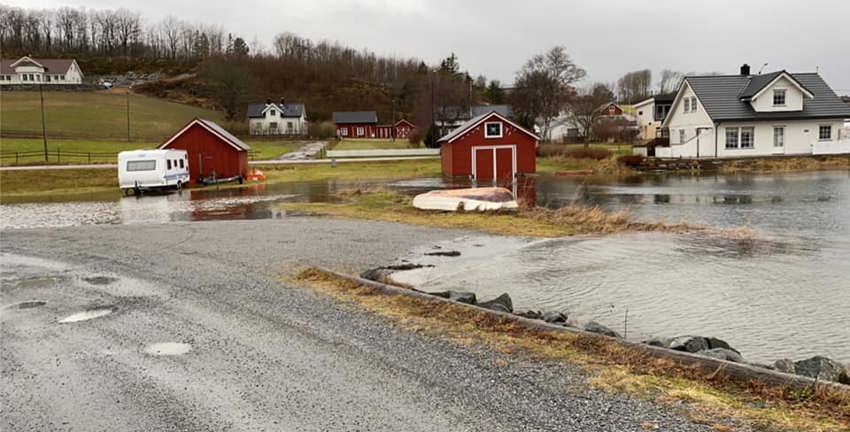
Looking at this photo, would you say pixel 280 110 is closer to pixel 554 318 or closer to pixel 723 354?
pixel 554 318

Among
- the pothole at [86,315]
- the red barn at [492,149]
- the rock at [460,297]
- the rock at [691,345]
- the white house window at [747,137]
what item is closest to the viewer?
the rock at [691,345]

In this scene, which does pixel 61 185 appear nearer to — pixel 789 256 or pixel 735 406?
pixel 789 256

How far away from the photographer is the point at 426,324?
7441mm

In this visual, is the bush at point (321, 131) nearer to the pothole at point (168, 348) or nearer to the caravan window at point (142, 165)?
the caravan window at point (142, 165)

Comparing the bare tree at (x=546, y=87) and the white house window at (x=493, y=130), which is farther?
the bare tree at (x=546, y=87)

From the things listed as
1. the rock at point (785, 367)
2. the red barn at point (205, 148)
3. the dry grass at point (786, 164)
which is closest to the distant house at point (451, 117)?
the dry grass at point (786, 164)

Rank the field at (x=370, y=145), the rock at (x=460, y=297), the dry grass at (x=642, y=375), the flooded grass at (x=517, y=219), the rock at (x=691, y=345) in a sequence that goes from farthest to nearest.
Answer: the field at (x=370, y=145)
the flooded grass at (x=517, y=219)
the rock at (x=460, y=297)
the rock at (x=691, y=345)
the dry grass at (x=642, y=375)

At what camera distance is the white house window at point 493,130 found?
41.3 meters

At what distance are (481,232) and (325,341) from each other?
1070 cm

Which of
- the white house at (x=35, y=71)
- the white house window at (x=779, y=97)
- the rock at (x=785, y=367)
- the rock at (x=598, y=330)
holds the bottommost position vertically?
the rock at (x=785, y=367)

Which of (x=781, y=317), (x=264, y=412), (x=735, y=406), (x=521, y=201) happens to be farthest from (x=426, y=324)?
(x=521, y=201)

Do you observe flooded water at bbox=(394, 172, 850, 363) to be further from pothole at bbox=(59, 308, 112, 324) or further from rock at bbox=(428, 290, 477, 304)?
pothole at bbox=(59, 308, 112, 324)

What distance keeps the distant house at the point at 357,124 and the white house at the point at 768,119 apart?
59.8 meters

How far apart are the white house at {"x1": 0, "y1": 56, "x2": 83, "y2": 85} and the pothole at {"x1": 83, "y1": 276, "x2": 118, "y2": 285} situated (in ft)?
368
